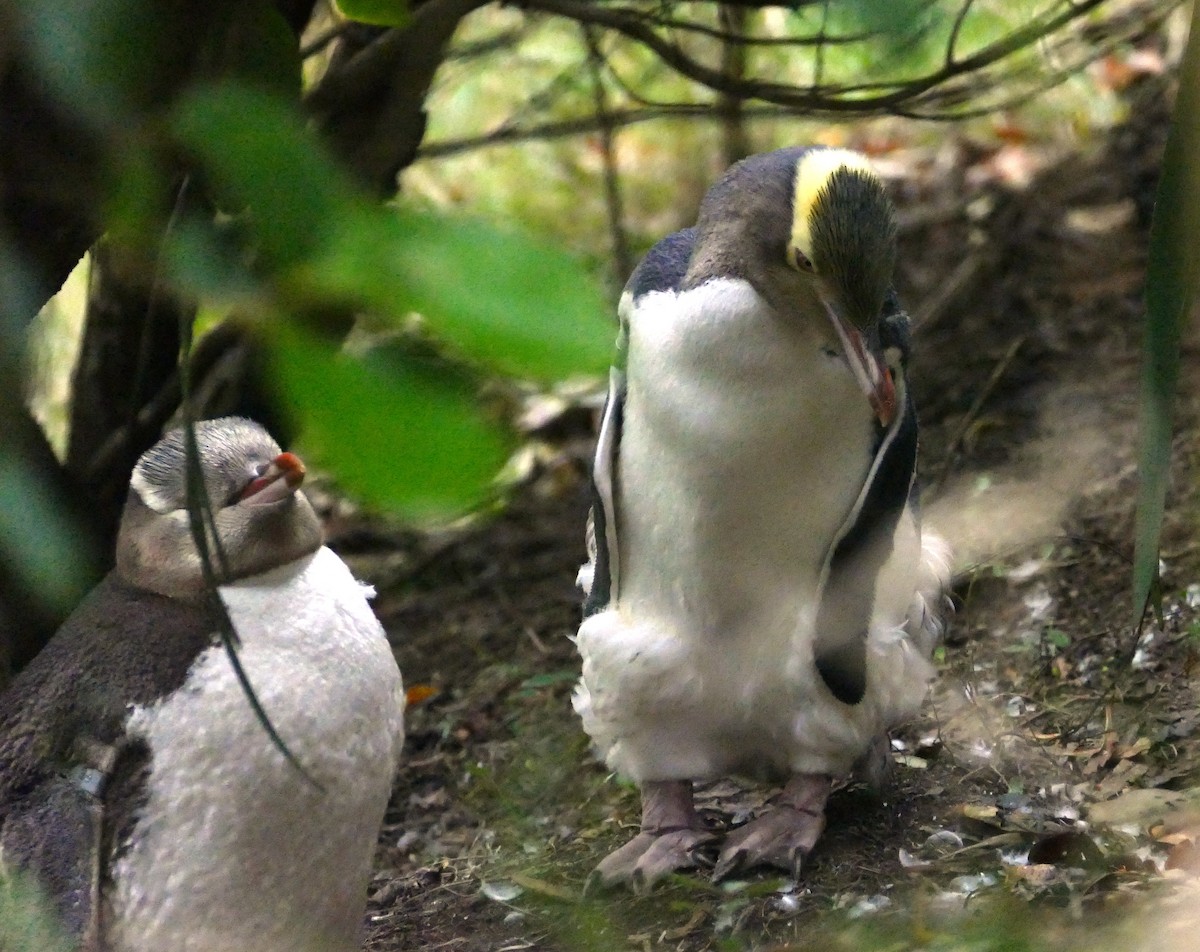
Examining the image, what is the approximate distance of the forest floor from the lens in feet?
7.73

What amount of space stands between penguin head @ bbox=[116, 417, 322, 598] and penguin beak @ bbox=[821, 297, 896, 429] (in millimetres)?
811

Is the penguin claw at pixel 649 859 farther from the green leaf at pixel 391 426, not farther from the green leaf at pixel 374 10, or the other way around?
the green leaf at pixel 391 426

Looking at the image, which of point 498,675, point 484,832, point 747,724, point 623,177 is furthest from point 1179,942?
point 623,177

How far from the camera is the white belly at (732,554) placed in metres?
2.41

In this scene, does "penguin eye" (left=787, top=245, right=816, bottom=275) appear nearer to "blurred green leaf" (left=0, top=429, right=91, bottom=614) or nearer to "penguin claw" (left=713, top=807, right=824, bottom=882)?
"penguin claw" (left=713, top=807, right=824, bottom=882)

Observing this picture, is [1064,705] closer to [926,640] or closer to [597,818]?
[926,640]

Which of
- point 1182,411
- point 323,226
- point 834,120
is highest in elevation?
point 323,226

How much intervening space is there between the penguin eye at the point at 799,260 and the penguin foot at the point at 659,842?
0.92 metres

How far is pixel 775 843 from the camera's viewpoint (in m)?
2.56

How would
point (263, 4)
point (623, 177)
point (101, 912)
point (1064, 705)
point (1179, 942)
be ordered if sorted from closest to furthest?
1. point (263, 4)
2. point (1179, 942)
3. point (101, 912)
4. point (1064, 705)
5. point (623, 177)

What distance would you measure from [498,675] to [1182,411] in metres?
1.66

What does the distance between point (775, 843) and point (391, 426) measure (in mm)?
2129

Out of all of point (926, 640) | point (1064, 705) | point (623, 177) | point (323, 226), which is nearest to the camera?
point (323, 226)

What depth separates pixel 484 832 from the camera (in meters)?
3.01
